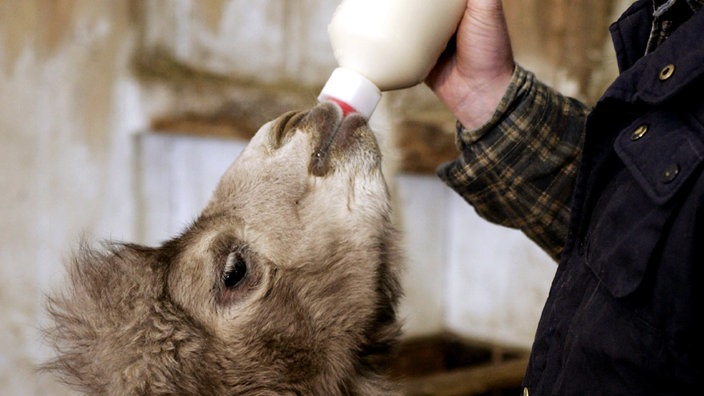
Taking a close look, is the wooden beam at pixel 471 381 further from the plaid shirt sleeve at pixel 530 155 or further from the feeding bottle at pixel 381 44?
the feeding bottle at pixel 381 44

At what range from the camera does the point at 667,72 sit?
99 cm

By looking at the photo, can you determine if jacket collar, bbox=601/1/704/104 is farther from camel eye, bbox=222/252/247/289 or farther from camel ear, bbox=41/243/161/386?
camel ear, bbox=41/243/161/386

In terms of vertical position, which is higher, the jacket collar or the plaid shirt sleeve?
the plaid shirt sleeve

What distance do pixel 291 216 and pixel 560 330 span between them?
0.49 metres

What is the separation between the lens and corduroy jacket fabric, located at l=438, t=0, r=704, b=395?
91cm

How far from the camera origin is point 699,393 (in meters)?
0.93

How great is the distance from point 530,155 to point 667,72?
21.0 inches

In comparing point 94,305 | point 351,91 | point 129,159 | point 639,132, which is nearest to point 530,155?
point 351,91

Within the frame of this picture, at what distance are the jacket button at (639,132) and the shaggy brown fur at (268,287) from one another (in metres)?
0.49

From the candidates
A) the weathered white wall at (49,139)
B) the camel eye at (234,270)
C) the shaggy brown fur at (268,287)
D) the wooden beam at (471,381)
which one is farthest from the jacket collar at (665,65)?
the weathered white wall at (49,139)

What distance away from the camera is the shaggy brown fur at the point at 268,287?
1332 millimetres

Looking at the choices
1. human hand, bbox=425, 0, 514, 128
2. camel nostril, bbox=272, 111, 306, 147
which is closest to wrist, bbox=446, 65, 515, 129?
human hand, bbox=425, 0, 514, 128

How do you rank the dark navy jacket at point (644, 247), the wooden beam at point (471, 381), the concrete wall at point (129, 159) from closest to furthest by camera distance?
the dark navy jacket at point (644, 247)
the wooden beam at point (471, 381)
the concrete wall at point (129, 159)

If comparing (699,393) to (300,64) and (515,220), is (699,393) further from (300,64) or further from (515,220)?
(300,64)
